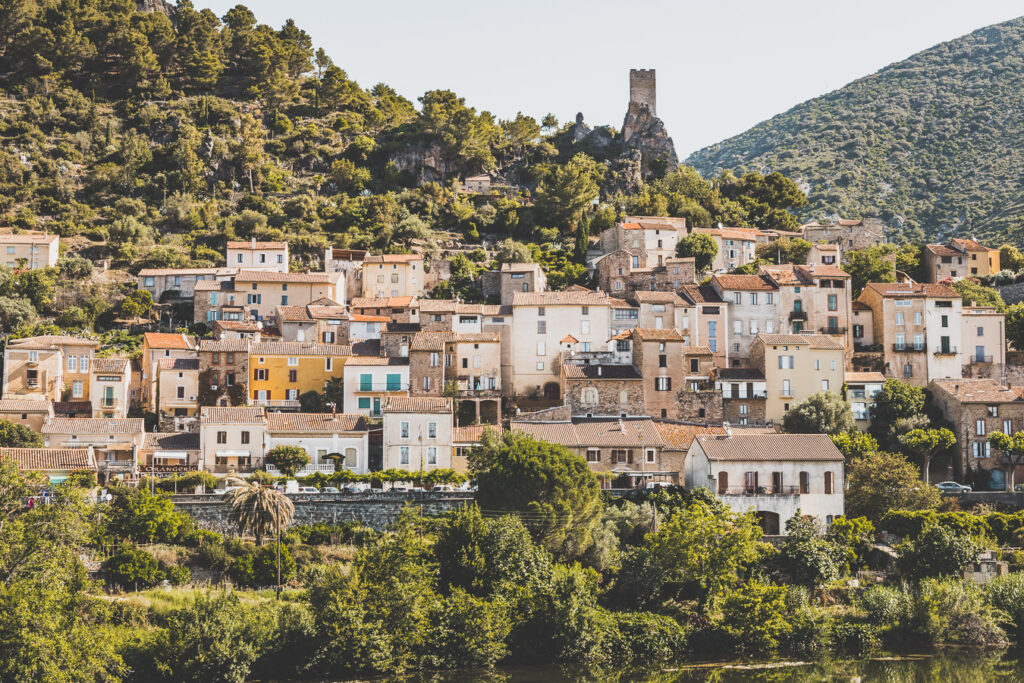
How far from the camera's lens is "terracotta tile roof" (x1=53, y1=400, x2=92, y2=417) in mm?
55250

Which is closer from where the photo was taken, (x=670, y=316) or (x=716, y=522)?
(x=716, y=522)

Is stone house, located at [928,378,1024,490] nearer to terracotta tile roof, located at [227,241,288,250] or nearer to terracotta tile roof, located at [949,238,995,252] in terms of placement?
terracotta tile roof, located at [949,238,995,252]

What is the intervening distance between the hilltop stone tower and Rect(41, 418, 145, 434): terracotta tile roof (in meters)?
54.6

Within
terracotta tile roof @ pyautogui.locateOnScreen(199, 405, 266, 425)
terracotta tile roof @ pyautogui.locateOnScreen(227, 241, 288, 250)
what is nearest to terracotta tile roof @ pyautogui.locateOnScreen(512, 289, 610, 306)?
terracotta tile roof @ pyautogui.locateOnScreen(199, 405, 266, 425)

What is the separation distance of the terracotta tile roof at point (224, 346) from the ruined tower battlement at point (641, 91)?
53017mm

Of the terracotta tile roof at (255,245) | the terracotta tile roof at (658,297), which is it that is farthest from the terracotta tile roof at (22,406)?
the terracotta tile roof at (658,297)

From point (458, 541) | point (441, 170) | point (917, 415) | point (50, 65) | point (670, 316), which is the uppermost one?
point (50, 65)

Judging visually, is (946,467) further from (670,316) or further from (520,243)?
(520,243)

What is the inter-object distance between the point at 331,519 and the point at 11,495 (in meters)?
11.6

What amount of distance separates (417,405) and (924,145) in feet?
273

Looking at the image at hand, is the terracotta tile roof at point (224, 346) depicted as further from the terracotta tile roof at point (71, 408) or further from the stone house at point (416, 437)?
the stone house at point (416, 437)

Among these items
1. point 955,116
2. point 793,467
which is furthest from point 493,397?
point 955,116

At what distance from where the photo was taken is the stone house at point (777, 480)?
45.9 metres

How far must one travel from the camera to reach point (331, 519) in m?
45.3
